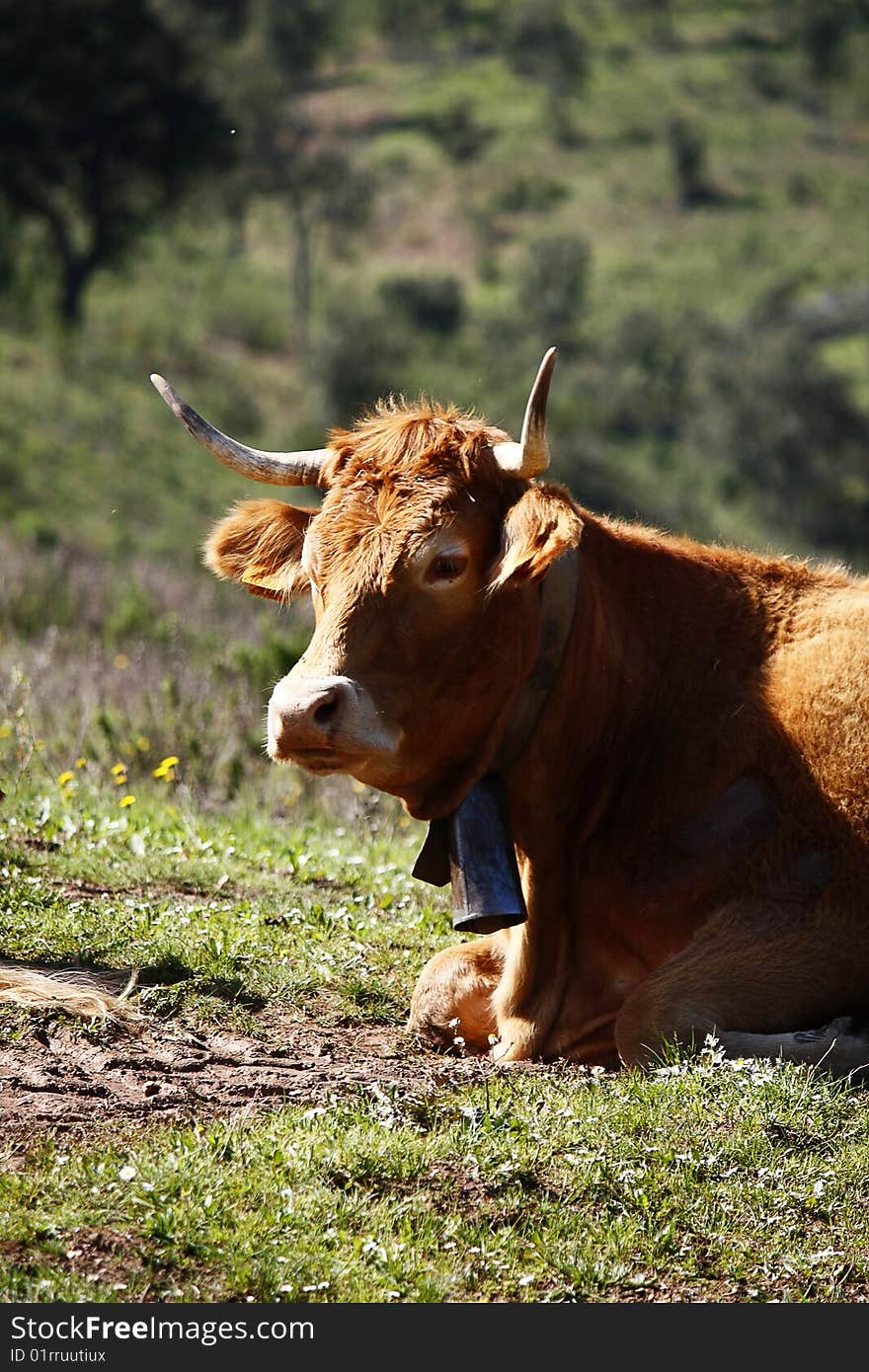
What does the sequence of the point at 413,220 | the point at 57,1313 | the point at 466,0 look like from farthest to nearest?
1. the point at 466,0
2. the point at 413,220
3. the point at 57,1313

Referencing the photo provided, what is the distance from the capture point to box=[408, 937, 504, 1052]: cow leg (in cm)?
605

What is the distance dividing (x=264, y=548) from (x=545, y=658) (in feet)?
3.93

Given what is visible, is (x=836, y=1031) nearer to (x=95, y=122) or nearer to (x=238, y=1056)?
(x=238, y=1056)

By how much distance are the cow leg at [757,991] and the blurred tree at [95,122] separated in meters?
43.5

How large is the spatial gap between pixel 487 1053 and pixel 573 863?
29.9 inches

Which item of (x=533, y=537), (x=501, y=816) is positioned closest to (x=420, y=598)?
(x=533, y=537)

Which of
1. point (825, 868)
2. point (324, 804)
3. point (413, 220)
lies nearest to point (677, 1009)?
point (825, 868)

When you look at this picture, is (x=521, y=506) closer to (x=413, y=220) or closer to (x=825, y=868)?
(x=825, y=868)

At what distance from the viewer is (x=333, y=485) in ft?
18.9

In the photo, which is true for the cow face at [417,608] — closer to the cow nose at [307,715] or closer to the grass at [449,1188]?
the cow nose at [307,715]

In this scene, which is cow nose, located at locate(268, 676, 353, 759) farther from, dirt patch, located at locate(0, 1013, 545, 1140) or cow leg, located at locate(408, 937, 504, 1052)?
cow leg, located at locate(408, 937, 504, 1052)

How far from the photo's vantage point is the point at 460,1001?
6.05 meters

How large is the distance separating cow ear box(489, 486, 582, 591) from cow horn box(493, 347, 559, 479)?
93 mm

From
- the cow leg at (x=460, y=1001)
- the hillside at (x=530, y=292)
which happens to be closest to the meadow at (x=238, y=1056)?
the cow leg at (x=460, y=1001)
